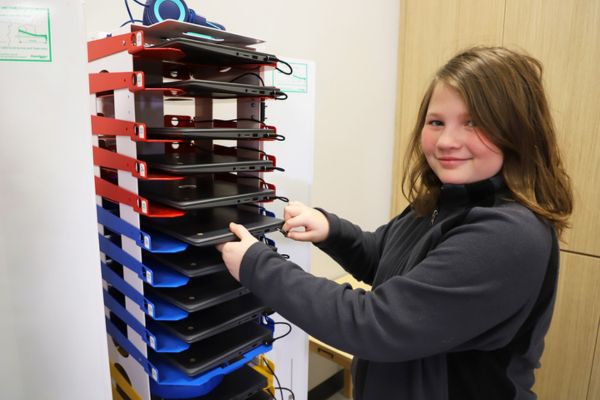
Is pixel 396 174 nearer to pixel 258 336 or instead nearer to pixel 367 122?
pixel 367 122

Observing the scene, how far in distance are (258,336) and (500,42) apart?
169cm

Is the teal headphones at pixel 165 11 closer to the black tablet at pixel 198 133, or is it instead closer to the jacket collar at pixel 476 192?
the black tablet at pixel 198 133

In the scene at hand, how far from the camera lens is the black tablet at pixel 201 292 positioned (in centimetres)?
72

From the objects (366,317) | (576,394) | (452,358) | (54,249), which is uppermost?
(54,249)

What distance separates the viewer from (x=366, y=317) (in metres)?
0.67

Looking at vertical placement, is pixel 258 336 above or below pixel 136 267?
below

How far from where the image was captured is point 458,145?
0.73m

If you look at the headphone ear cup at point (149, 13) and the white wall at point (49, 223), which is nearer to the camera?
the white wall at point (49, 223)

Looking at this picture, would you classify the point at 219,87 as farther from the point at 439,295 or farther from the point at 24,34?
the point at 439,295

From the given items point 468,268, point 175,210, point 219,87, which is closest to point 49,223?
point 175,210

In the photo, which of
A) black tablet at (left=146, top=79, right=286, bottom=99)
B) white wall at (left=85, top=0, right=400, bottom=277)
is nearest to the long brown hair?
black tablet at (left=146, top=79, right=286, bottom=99)

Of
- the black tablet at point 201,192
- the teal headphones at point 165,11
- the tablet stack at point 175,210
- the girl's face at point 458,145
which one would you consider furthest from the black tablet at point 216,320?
the teal headphones at point 165,11

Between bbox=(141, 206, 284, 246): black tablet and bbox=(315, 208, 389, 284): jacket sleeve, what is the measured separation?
23cm

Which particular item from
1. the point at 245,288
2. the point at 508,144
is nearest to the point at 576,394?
the point at 508,144
